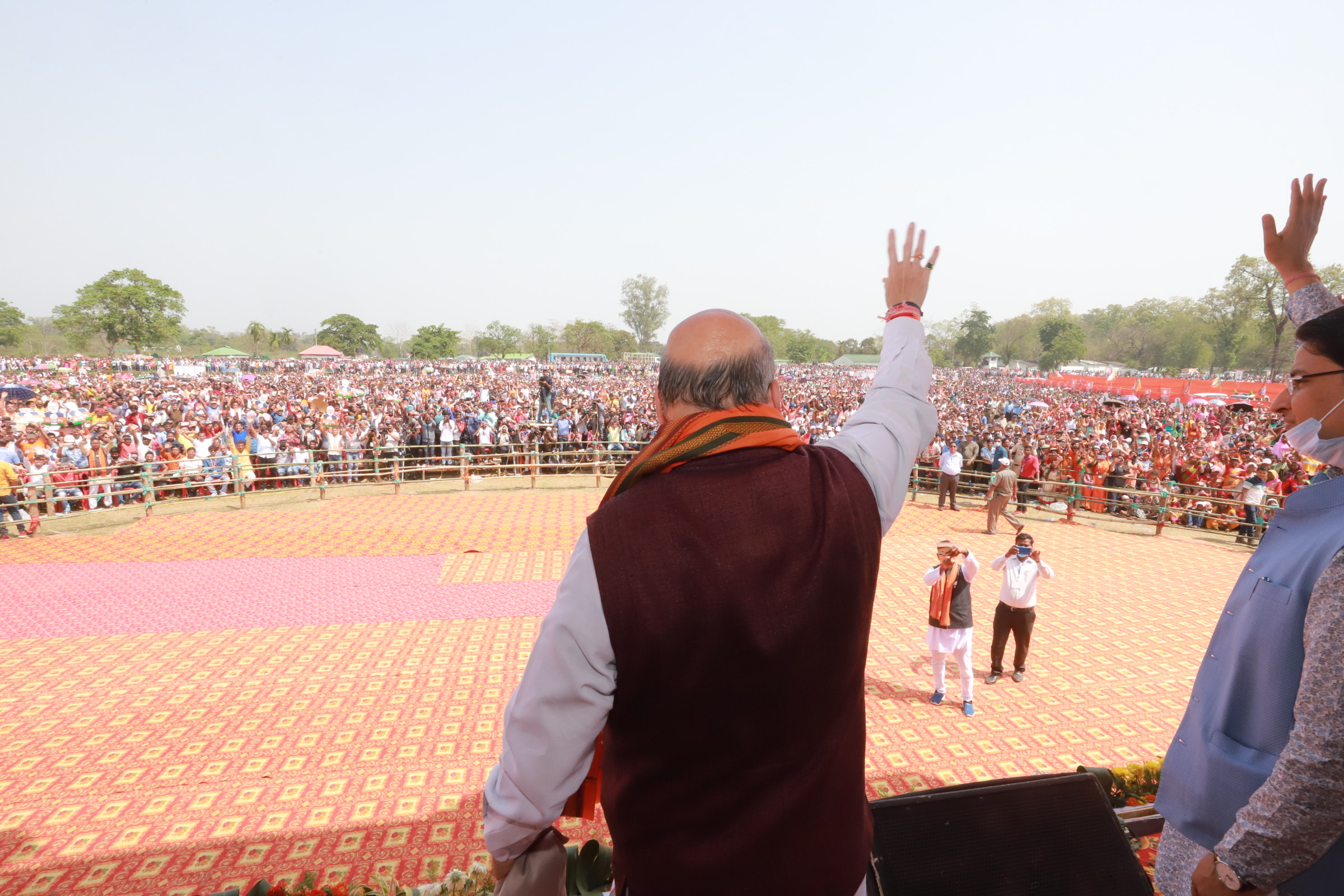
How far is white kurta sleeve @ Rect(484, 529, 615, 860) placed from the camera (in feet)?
3.47

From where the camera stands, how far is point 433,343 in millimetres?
76250

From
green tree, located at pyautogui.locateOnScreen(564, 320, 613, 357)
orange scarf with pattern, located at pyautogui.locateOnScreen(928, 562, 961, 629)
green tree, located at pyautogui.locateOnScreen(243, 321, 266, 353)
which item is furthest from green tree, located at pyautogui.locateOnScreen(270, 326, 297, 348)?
orange scarf with pattern, located at pyautogui.locateOnScreen(928, 562, 961, 629)

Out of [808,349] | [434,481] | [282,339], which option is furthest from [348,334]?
[434,481]

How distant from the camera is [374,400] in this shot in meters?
25.3

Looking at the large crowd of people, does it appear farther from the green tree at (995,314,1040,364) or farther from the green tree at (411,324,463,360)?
the green tree at (995,314,1040,364)

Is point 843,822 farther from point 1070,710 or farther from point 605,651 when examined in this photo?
point 1070,710

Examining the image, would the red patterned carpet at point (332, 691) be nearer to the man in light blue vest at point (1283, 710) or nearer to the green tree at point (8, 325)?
the man in light blue vest at point (1283, 710)

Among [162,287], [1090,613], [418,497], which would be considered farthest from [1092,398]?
[162,287]

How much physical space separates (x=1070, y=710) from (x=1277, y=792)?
16.9 ft

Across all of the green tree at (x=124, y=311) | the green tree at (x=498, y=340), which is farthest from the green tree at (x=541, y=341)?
the green tree at (x=124, y=311)

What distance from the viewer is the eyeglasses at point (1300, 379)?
142 cm

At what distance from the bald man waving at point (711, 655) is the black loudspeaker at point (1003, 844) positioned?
951 mm

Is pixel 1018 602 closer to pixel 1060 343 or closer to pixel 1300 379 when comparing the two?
pixel 1300 379

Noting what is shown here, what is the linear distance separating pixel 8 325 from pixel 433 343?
3651 cm
